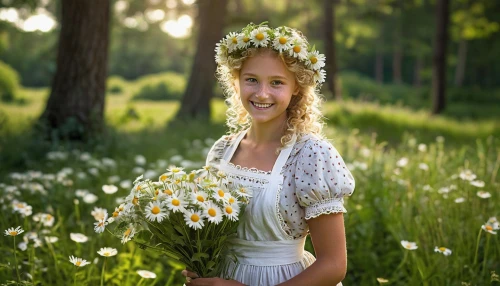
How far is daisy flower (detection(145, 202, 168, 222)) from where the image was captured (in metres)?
1.96

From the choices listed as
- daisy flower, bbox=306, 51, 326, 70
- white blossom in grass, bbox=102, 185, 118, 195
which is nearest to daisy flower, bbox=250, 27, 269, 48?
daisy flower, bbox=306, 51, 326, 70

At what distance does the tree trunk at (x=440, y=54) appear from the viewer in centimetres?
1448

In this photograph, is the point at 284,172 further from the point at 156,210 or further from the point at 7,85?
the point at 7,85

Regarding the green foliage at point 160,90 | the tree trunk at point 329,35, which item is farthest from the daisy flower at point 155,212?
the green foliage at point 160,90

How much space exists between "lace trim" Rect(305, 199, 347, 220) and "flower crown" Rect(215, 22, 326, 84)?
56 centimetres

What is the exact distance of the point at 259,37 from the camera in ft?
7.45

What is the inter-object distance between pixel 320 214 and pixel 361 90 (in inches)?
1186

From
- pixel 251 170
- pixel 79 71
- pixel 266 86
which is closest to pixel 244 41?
pixel 266 86

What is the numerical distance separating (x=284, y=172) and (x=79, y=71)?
5418mm

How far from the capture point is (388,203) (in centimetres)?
412

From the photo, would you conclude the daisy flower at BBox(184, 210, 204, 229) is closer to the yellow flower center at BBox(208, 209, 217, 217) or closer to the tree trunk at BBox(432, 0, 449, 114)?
the yellow flower center at BBox(208, 209, 217, 217)

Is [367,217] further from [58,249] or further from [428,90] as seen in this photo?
[428,90]

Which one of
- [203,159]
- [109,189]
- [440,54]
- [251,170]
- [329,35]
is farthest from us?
[329,35]

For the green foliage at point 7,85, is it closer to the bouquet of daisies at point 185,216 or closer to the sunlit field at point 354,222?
the sunlit field at point 354,222
